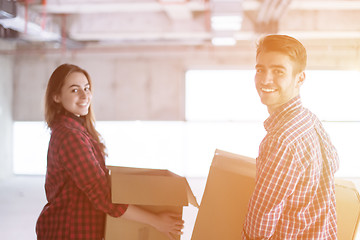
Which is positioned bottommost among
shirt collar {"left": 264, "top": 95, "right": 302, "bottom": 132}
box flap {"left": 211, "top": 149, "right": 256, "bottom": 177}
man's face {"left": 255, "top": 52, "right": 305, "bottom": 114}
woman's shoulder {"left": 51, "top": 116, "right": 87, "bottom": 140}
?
→ box flap {"left": 211, "top": 149, "right": 256, "bottom": 177}

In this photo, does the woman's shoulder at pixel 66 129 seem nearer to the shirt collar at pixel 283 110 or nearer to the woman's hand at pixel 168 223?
the woman's hand at pixel 168 223

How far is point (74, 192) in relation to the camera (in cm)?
132

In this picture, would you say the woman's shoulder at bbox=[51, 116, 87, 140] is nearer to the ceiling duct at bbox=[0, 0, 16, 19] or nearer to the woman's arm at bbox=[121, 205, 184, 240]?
the woman's arm at bbox=[121, 205, 184, 240]

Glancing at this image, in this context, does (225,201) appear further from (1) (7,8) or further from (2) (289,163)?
(1) (7,8)

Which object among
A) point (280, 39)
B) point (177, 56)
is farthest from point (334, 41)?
point (280, 39)

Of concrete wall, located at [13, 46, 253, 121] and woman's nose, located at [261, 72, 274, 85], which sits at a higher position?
concrete wall, located at [13, 46, 253, 121]

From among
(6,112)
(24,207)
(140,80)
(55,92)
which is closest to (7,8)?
(55,92)

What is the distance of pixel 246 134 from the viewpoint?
682cm

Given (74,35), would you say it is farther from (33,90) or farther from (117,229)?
(117,229)

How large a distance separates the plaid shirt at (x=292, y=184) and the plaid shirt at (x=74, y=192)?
20.9 inches

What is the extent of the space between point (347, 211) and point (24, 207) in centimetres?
430

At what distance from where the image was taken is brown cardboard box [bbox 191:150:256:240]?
52.0 inches

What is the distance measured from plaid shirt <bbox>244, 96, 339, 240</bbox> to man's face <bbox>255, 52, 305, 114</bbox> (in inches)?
1.9

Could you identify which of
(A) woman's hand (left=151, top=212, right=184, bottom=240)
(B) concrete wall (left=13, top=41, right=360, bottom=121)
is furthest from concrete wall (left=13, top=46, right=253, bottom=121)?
(A) woman's hand (left=151, top=212, right=184, bottom=240)
